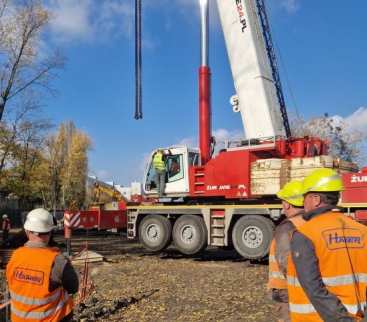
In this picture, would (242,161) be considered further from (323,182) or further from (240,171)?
(323,182)

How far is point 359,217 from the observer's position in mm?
11953

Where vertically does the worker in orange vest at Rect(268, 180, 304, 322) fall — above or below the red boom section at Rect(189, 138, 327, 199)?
below

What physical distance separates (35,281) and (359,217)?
9882mm

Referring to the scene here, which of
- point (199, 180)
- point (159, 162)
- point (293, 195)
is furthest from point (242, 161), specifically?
point (293, 195)

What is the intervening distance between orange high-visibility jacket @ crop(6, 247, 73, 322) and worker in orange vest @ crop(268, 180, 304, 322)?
1.66 m

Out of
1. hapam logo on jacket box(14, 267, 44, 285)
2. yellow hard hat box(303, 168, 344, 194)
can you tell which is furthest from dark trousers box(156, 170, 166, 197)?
yellow hard hat box(303, 168, 344, 194)

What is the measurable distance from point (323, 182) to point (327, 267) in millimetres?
500

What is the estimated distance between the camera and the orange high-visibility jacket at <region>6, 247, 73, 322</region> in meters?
3.61

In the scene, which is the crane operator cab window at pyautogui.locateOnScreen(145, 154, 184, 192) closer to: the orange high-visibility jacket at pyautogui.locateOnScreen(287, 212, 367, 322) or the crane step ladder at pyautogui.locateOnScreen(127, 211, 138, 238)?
the crane step ladder at pyautogui.locateOnScreen(127, 211, 138, 238)

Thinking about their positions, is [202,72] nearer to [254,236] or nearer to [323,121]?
[254,236]

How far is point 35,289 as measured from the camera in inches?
143

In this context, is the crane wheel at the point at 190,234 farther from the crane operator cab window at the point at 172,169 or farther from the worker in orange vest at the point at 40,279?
the worker in orange vest at the point at 40,279

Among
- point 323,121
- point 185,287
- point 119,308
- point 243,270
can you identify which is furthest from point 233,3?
point 323,121

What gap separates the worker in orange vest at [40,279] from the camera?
11.8 ft
